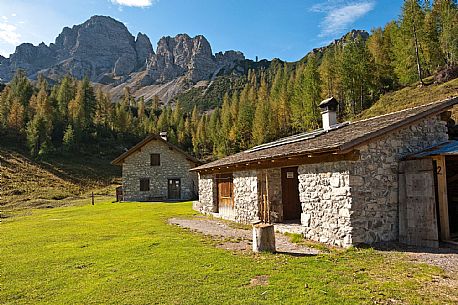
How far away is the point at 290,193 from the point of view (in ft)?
42.5

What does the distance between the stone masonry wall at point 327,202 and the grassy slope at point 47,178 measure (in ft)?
87.3

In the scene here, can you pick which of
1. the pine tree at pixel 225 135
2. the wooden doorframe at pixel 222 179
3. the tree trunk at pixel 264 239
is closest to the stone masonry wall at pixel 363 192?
the tree trunk at pixel 264 239

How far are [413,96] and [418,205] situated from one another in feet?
99.8

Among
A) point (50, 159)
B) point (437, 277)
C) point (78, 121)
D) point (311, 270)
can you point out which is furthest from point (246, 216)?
point (78, 121)

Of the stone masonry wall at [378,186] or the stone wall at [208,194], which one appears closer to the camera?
the stone masonry wall at [378,186]

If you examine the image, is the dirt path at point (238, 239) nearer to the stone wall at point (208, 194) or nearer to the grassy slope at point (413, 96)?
the stone wall at point (208, 194)

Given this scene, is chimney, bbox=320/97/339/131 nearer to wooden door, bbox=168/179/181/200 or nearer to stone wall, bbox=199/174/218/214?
stone wall, bbox=199/174/218/214

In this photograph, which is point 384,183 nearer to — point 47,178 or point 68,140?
point 47,178

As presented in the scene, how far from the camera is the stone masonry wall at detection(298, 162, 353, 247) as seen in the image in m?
7.89

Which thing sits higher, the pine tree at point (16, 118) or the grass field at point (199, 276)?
the pine tree at point (16, 118)

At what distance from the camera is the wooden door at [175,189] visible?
29.6 m

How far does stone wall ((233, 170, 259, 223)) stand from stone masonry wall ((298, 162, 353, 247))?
124 inches

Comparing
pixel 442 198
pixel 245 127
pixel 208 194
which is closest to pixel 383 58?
pixel 245 127

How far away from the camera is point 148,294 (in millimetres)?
5148
